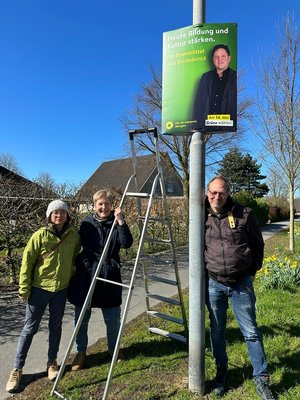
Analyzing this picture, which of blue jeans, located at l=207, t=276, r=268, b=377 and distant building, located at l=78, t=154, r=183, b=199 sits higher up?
distant building, located at l=78, t=154, r=183, b=199

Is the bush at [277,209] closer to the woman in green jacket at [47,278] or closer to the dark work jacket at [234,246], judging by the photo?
the dark work jacket at [234,246]

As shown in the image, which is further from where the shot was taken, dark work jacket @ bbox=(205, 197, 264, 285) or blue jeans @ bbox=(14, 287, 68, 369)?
blue jeans @ bbox=(14, 287, 68, 369)

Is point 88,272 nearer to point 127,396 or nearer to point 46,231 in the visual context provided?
point 46,231

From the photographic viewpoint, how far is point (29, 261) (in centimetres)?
341

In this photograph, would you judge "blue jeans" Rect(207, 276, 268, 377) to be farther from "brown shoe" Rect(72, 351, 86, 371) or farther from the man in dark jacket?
"brown shoe" Rect(72, 351, 86, 371)

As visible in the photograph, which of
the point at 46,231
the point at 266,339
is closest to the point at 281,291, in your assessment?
the point at 266,339

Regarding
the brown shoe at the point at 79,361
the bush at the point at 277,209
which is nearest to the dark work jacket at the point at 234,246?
the brown shoe at the point at 79,361

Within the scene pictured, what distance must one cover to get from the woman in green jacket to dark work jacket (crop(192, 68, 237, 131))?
1649 millimetres

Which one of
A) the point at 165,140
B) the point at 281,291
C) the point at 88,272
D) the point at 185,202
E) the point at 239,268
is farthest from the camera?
the point at 165,140

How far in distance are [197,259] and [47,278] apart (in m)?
1.52

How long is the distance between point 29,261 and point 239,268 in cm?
201

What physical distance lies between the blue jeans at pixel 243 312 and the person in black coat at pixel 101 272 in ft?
3.61

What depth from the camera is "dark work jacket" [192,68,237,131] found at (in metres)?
3.03

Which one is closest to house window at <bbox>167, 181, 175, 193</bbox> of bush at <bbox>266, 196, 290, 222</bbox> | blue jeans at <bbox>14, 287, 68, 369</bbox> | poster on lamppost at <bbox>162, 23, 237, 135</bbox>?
Result: bush at <bbox>266, 196, 290, 222</bbox>
